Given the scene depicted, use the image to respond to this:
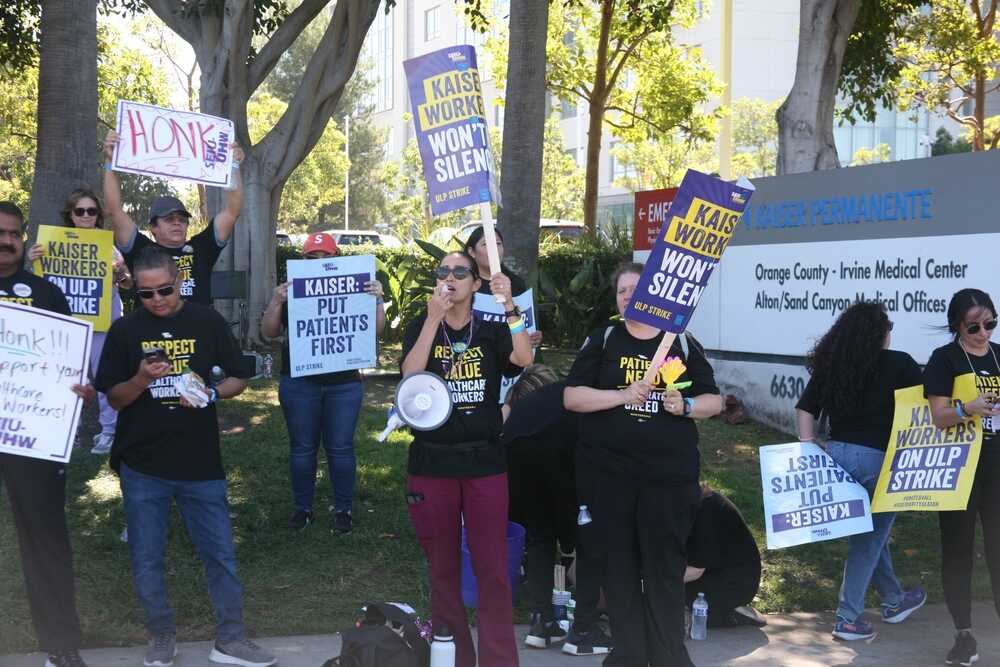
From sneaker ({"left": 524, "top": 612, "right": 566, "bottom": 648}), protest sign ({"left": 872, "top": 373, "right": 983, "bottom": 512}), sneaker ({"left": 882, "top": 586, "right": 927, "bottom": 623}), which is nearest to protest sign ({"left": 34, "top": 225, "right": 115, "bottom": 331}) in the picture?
sneaker ({"left": 524, "top": 612, "right": 566, "bottom": 648})

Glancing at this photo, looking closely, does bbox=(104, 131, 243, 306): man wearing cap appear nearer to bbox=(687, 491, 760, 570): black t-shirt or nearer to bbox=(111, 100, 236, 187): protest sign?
bbox=(111, 100, 236, 187): protest sign

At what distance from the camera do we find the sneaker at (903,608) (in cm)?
659

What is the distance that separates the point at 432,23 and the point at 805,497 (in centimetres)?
7188

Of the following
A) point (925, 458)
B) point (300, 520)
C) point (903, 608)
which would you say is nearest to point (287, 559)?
point (300, 520)

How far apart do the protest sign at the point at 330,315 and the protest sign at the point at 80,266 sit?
3.83 feet

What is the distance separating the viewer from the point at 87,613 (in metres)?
6.30

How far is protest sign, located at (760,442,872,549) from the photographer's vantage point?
19.9 ft

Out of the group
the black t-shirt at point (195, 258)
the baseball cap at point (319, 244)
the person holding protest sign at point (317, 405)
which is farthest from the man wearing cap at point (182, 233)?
the baseball cap at point (319, 244)

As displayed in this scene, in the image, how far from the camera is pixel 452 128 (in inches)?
211

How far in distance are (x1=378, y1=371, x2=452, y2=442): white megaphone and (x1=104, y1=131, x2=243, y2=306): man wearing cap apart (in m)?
2.37

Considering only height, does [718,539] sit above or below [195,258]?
below

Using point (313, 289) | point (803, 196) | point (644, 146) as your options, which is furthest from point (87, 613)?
point (644, 146)

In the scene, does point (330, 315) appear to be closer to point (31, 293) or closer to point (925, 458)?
point (31, 293)

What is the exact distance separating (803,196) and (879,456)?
5069 mm
